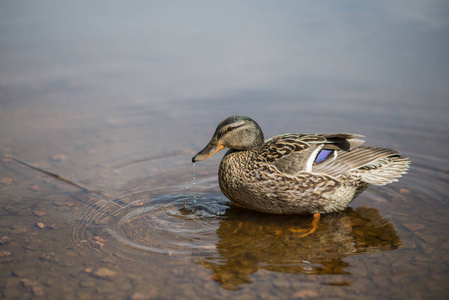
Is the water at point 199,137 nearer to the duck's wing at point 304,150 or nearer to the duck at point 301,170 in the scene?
the duck at point 301,170

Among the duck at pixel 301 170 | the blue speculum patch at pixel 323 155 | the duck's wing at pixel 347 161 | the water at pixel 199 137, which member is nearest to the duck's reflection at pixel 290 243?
the water at pixel 199 137

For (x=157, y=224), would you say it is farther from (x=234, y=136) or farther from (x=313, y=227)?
(x=313, y=227)

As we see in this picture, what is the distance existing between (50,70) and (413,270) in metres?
7.38

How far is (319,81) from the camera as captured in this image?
30.0 ft

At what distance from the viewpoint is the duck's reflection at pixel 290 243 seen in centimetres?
465

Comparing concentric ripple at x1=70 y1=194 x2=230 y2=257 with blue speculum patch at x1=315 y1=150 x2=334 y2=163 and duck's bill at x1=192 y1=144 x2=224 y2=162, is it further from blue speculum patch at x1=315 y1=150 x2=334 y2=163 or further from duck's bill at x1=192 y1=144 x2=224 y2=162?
blue speculum patch at x1=315 y1=150 x2=334 y2=163

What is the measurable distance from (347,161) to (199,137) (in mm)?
2677

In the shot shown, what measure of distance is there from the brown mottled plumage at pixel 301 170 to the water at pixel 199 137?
22cm

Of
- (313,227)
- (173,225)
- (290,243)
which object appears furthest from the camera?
(313,227)

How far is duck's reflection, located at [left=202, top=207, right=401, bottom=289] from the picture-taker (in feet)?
15.3

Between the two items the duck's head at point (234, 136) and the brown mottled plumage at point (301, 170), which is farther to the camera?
the duck's head at point (234, 136)

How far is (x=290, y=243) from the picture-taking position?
5.13 meters

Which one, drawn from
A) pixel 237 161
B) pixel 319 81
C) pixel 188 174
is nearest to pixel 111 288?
pixel 237 161

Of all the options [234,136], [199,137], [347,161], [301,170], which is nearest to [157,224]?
[234,136]
